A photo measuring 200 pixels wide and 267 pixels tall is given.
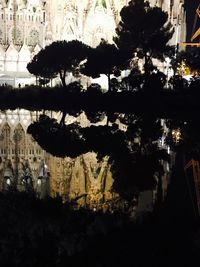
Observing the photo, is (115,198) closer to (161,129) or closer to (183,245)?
(183,245)

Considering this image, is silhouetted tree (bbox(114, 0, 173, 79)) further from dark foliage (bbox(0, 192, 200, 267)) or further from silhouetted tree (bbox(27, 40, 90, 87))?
dark foliage (bbox(0, 192, 200, 267))

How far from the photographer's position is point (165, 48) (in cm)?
4572

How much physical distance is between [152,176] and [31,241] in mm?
6990

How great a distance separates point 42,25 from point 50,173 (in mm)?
43831

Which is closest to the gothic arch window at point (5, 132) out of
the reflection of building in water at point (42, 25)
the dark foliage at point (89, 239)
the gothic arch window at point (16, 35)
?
the dark foliage at point (89, 239)

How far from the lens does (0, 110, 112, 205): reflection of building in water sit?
1272cm

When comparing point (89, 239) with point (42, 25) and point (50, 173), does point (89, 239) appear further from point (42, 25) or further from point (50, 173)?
point (42, 25)

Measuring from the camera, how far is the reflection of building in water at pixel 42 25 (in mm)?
54875

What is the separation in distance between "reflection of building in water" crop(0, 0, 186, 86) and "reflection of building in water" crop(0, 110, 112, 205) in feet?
110

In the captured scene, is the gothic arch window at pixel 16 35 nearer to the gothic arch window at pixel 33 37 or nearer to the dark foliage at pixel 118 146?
the gothic arch window at pixel 33 37

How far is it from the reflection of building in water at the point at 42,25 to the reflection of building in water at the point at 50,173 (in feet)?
110

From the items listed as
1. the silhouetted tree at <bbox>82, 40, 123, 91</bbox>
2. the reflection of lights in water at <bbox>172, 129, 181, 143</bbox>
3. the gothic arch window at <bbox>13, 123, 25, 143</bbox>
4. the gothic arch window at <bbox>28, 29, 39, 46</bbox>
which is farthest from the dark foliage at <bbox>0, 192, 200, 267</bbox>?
the gothic arch window at <bbox>28, 29, 39, 46</bbox>

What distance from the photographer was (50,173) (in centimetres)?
1570

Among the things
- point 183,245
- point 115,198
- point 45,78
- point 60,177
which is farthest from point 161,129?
point 45,78
